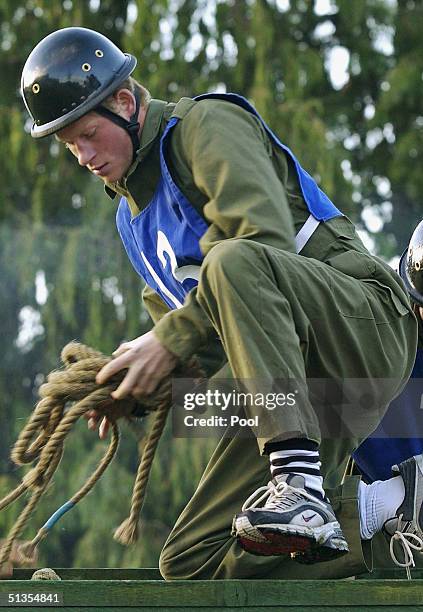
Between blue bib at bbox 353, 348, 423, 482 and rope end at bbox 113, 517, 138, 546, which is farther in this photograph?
blue bib at bbox 353, 348, 423, 482

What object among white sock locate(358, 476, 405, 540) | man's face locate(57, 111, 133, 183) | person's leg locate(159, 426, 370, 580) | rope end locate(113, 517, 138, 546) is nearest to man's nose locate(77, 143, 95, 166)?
man's face locate(57, 111, 133, 183)

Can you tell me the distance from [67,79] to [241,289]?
32.8 inches

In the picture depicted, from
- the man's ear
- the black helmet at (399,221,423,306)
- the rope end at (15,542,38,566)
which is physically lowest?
the rope end at (15,542,38,566)

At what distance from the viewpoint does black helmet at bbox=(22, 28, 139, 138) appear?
3410 mm

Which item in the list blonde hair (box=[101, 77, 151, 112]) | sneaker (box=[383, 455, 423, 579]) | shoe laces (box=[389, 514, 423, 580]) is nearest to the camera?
blonde hair (box=[101, 77, 151, 112])

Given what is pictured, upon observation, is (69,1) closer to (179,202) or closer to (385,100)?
(385,100)

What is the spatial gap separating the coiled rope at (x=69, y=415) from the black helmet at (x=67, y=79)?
599 mm

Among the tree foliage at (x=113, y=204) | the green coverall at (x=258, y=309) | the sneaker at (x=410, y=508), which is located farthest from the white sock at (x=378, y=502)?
the tree foliage at (x=113, y=204)

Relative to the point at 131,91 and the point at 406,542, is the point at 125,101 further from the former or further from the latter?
the point at 406,542

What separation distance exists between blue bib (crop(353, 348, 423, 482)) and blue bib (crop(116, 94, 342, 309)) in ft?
2.96

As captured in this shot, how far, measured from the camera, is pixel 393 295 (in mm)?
3320

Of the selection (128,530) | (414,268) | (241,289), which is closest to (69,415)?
(128,530)

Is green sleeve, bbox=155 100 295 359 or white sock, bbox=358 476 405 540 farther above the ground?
green sleeve, bbox=155 100 295 359

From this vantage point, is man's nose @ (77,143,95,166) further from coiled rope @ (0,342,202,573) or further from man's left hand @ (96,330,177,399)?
man's left hand @ (96,330,177,399)
